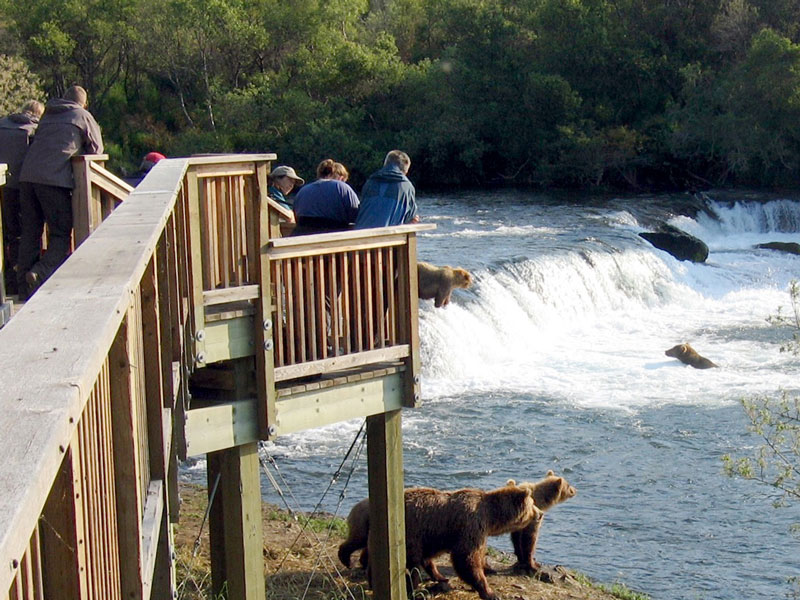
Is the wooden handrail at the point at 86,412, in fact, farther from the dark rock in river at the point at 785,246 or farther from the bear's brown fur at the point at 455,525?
the dark rock in river at the point at 785,246

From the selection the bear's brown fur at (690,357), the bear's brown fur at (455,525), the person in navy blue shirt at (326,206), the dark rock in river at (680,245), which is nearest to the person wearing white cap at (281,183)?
the person in navy blue shirt at (326,206)

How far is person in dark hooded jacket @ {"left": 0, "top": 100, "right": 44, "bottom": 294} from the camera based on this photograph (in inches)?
320

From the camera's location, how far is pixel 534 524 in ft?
31.0

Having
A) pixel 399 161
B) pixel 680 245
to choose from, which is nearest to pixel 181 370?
pixel 399 161

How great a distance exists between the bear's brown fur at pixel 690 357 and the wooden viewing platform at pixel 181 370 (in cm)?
1129

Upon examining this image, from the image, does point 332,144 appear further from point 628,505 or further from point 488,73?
point 628,505

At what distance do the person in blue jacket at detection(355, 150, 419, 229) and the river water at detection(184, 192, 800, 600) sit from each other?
2.62 metres

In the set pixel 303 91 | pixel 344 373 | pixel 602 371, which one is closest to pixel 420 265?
pixel 344 373

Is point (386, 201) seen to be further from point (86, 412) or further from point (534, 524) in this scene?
point (86, 412)

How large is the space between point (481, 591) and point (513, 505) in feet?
2.22

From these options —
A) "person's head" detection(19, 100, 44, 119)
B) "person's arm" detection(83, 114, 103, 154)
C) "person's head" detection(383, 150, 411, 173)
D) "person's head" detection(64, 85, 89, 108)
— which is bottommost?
"person's head" detection(383, 150, 411, 173)

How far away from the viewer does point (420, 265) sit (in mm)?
8656

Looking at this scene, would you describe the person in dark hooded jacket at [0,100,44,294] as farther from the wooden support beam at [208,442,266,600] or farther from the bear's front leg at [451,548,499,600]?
the bear's front leg at [451,548,499,600]

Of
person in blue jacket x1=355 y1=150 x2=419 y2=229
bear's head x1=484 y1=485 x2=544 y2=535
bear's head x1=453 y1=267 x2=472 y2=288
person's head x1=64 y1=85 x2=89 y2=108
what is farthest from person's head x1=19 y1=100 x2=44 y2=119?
bear's head x1=484 y1=485 x2=544 y2=535
